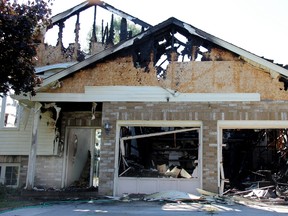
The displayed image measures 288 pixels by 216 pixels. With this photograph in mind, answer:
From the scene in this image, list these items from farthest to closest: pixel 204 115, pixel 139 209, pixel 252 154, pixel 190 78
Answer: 1. pixel 252 154
2. pixel 190 78
3. pixel 204 115
4. pixel 139 209

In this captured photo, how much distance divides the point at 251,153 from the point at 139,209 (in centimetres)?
1106

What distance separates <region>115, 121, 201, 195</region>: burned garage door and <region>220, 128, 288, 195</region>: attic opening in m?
2.95

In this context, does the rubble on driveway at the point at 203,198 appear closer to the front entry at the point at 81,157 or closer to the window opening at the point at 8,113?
the front entry at the point at 81,157

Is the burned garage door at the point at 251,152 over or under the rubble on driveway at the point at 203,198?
over

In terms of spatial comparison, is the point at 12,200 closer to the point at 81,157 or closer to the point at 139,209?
the point at 139,209

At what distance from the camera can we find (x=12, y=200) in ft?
39.3

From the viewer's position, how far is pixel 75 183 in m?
16.6

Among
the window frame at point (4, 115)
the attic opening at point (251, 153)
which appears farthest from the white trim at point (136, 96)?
the attic opening at point (251, 153)

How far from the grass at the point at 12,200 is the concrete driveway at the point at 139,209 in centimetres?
48

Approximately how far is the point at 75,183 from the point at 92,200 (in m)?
4.88

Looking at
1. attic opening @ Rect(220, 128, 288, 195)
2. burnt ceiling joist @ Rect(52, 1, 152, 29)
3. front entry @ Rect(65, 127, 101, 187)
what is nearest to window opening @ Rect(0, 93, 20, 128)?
front entry @ Rect(65, 127, 101, 187)

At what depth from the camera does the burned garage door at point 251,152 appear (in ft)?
59.4

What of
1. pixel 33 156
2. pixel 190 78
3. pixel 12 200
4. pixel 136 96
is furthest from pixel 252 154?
pixel 12 200

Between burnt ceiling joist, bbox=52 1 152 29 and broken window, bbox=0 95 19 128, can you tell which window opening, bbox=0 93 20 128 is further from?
burnt ceiling joist, bbox=52 1 152 29
